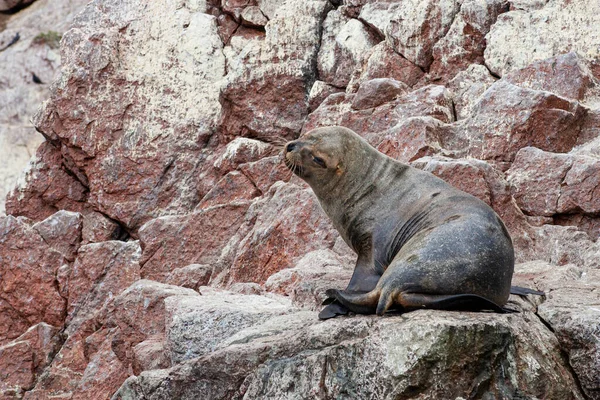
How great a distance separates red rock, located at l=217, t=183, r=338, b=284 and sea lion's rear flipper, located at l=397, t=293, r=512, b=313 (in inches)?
166

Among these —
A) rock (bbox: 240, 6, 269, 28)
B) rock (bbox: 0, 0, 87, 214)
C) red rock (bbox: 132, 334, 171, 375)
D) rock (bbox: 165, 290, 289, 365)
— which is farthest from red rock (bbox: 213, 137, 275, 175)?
rock (bbox: 0, 0, 87, 214)

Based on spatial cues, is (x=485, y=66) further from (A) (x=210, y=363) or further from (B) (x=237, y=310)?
(A) (x=210, y=363)

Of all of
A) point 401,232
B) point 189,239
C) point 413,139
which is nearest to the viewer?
point 401,232

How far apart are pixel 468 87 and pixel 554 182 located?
328 cm

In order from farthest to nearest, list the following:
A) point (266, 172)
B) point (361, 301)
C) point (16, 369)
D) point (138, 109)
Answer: point (138, 109) < point (266, 172) < point (16, 369) < point (361, 301)

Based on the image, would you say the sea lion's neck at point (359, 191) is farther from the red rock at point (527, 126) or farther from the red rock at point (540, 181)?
the red rock at point (527, 126)

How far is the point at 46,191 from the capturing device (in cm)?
1523

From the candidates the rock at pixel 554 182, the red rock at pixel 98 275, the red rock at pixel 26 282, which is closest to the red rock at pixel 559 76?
the rock at pixel 554 182

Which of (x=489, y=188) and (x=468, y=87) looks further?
(x=468, y=87)

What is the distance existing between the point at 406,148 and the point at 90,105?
6678mm

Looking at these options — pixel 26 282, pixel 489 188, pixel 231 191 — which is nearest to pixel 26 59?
pixel 26 282

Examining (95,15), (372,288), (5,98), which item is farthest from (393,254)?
(5,98)

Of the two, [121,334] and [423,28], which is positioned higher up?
[423,28]

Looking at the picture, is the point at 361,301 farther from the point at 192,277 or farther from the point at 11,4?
the point at 11,4
